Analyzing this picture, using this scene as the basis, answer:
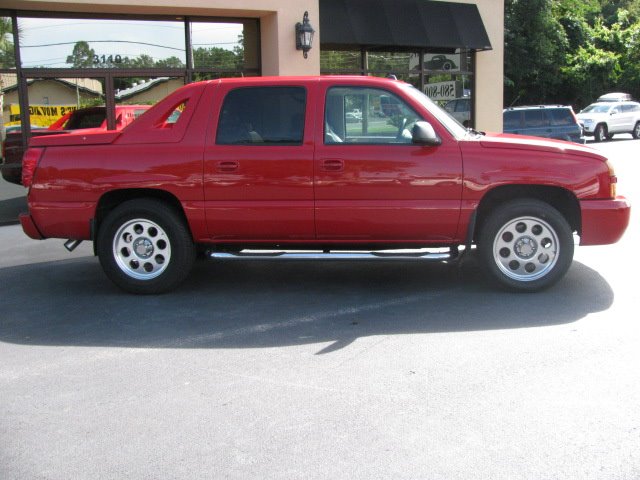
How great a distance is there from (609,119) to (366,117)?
27.1 metres

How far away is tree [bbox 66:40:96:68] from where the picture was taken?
Result: 1288 centimetres

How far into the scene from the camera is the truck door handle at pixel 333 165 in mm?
6289

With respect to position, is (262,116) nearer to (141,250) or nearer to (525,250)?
(141,250)

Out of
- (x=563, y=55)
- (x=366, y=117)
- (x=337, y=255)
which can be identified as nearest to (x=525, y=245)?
(x=337, y=255)

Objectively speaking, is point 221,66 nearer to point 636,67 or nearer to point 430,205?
point 430,205

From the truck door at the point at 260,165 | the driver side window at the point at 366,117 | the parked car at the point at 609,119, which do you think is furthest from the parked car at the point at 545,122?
the truck door at the point at 260,165

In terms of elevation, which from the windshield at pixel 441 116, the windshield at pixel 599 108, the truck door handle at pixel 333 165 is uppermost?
the windshield at pixel 599 108

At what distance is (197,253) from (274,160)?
4.31 feet

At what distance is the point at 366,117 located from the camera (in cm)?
645

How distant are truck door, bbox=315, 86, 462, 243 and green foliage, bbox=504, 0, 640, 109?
28.1 meters

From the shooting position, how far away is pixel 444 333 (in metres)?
5.43

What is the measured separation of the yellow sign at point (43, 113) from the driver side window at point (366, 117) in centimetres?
800

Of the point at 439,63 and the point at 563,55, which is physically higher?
the point at 563,55

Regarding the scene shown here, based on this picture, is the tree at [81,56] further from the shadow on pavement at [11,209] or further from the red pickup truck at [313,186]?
the red pickup truck at [313,186]
